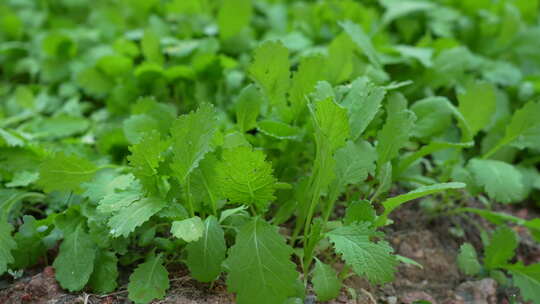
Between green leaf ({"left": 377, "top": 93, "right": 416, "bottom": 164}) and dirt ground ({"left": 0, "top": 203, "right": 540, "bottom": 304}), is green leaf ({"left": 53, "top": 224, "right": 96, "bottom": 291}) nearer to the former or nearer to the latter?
dirt ground ({"left": 0, "top": 203, "right": 540, "bottom": 304})

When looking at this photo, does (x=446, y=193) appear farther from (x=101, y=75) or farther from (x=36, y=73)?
(x=36, y=73)

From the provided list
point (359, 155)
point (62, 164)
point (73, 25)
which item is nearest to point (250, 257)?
point (359, 155)

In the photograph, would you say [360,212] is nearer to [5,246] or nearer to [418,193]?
[418,193]

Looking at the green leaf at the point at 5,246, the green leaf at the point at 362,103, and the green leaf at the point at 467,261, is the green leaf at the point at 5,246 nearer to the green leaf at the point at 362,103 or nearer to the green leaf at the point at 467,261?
the green leaf at the point at 362,103

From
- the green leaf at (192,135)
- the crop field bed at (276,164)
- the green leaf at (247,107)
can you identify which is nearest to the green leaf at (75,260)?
the crop field bed at (276,164)

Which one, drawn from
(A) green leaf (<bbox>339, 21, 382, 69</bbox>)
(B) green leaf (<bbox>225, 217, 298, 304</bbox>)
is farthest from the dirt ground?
(A) green leaf (<bbox>339, 21, 382, 69</bbox>)

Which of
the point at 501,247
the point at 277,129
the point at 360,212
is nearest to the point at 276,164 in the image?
the point at 277,129
